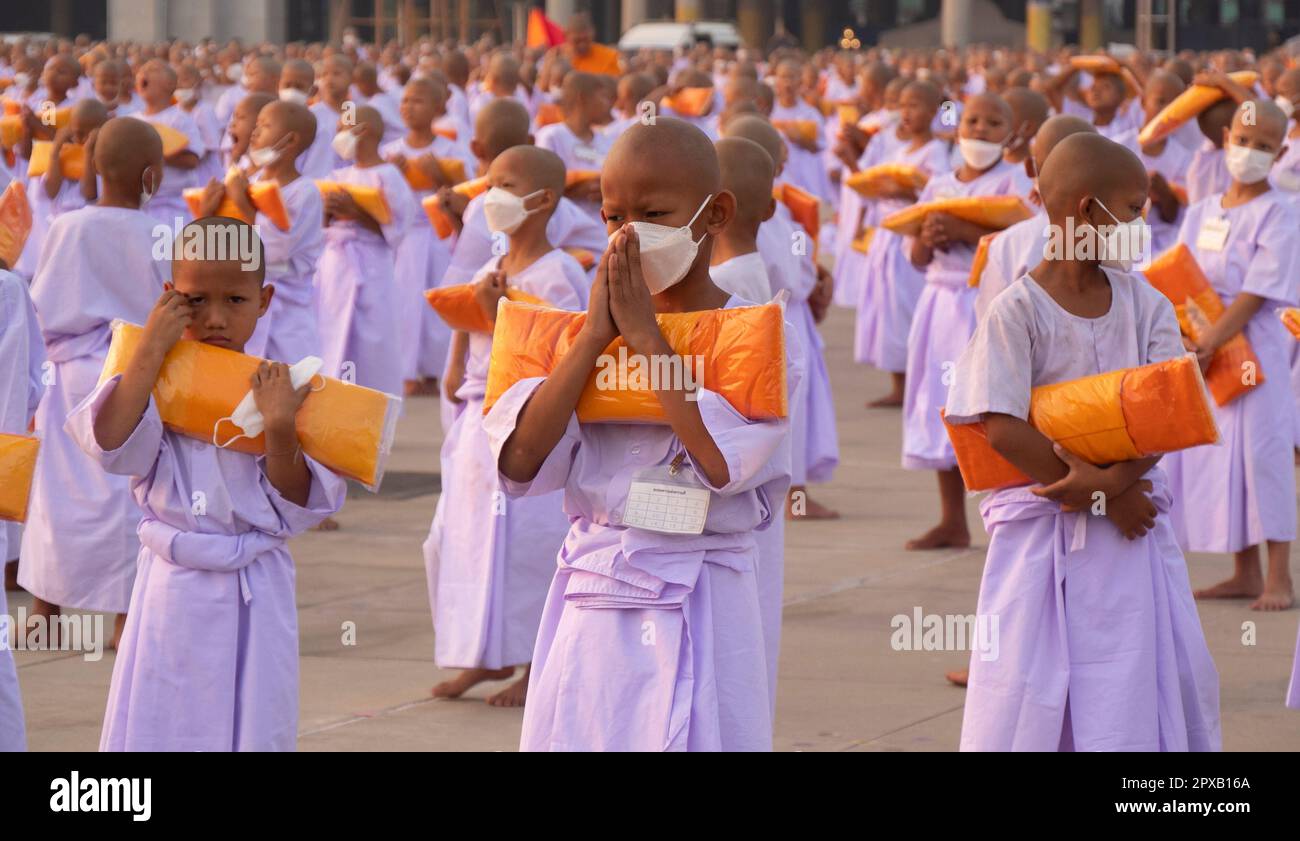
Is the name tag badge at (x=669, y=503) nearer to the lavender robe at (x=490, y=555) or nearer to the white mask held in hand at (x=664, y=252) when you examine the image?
the white mask held in hand at (x=664, y=252)

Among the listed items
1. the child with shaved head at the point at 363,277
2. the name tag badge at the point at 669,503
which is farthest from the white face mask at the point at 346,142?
the name tag badge at the point at 669,503

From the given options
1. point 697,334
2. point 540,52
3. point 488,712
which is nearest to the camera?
point 697,334

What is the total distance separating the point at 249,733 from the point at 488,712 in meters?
2.07

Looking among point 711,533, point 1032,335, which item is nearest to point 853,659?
point 1032,335

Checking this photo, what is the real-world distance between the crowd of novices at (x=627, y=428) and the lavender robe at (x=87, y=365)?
1 cm

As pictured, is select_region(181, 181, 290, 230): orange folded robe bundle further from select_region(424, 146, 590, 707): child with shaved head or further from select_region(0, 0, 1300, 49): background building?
select_region(0, 0, 1300, 49): background building

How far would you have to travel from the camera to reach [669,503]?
13.5 feet

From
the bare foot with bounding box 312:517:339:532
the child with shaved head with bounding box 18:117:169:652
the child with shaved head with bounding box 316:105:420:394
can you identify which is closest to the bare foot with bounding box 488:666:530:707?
the child with shaved head with bounding box 18:117:169:652


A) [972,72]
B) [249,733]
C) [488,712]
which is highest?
[972,72]

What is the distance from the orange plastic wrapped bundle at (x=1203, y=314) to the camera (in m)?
7.12

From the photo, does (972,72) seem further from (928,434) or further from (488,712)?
(488,712)

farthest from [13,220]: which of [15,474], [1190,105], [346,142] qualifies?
[346,142]

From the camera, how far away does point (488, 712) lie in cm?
669
